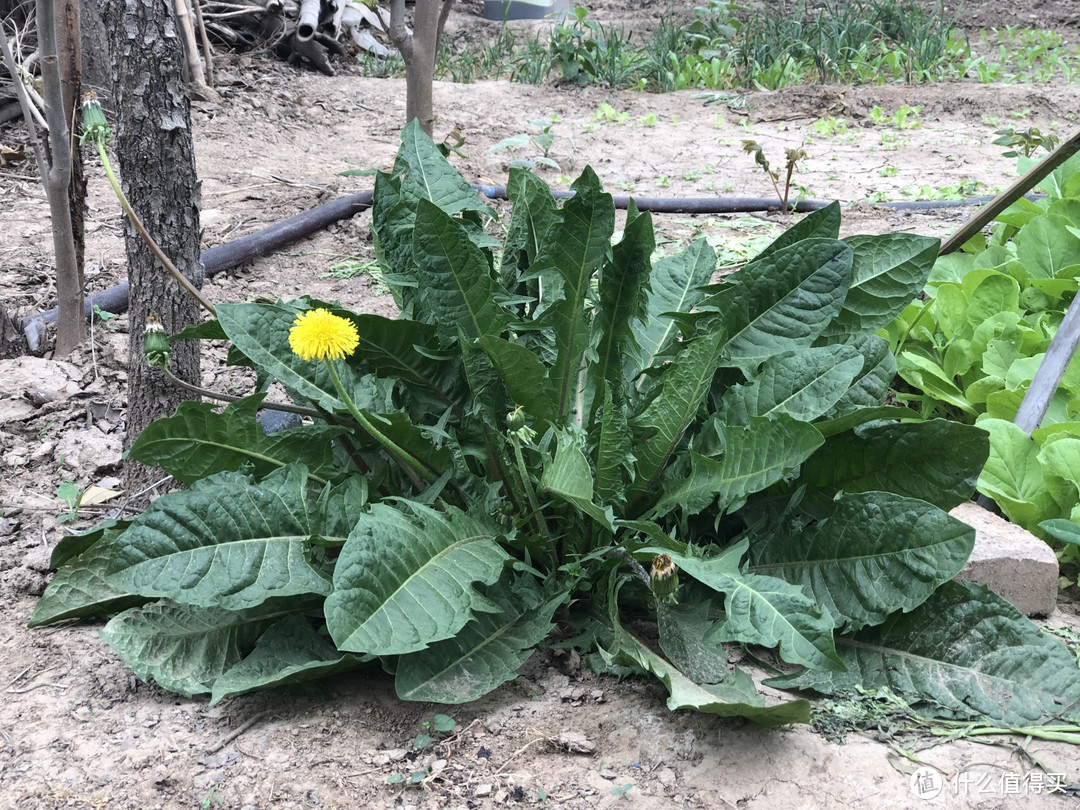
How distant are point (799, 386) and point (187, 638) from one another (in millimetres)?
1271

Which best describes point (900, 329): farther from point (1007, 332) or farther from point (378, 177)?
point (378, 177)

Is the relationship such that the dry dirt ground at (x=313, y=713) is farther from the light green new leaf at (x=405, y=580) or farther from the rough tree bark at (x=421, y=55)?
the rough tree bark at (x=421, y=55)

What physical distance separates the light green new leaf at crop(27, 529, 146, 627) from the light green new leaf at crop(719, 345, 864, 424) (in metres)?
1.29

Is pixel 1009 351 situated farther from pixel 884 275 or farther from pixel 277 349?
pixel 277 349

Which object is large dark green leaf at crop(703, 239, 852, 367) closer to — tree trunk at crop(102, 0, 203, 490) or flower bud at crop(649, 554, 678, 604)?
flower bud at crop(649, 554, 678, 604)

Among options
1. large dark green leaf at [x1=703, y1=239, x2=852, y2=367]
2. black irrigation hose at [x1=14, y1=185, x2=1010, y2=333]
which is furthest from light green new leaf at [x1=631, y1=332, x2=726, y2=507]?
black irrigation hose at [x1=14, y1=185, x2=1010, y2=333]

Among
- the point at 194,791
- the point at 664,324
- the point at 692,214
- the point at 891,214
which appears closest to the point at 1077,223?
the point at 891,214

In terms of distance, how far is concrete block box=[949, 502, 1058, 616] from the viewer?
1796 mm

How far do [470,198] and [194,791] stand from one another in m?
→ 1.39

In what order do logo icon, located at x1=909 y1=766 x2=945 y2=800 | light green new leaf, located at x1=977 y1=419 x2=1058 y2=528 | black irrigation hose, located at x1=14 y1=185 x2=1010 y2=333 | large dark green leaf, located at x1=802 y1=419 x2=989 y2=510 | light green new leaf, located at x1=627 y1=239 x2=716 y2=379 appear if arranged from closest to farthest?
logo icon, located at x1=909 y1=766 x2=945 y2=800 < large dark green leaf, located at x1=802 y1=419 x2=989 y2=510 < light green new leaf, located at x1=977 y1=419 x2=1058 y2=528 < light green new leaf, located at x1=627 y1=239 x2=716 y2=379 < black irrigation hose, located at x1=14 y1=185 x2=1010 y2=333

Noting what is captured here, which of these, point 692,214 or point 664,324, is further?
point 692,214

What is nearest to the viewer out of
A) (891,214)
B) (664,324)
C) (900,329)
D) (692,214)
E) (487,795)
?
(487,795)

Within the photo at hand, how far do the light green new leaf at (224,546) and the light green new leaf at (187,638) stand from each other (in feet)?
0.39

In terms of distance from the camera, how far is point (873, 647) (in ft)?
5.28
